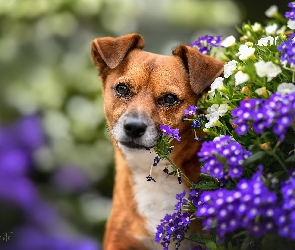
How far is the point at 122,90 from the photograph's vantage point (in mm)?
2695

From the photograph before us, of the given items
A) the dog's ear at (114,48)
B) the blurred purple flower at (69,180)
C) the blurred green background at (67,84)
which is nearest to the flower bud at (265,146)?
the dog's ear at (114,48)

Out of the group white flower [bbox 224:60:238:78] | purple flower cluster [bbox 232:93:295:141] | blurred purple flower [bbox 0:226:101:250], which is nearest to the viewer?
purple flower cluster [bbox 232:93:295:141]

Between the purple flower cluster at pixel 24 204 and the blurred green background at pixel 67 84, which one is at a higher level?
the blurred green background at pixel 67 84

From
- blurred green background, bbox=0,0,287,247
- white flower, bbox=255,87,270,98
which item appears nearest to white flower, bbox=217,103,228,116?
white flower, bbox=255,87,270,98

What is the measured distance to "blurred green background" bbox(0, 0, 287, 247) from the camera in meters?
3.97

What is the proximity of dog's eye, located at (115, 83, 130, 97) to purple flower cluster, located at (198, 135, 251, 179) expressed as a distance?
859mm

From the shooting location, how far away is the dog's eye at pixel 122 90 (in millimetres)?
2678

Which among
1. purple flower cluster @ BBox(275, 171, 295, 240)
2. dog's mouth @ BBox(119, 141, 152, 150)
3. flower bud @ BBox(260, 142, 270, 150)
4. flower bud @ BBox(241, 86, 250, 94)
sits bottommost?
purple flower cluster @ BBox(275, 171, 295, 240)

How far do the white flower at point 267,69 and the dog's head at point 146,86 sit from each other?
65 cm

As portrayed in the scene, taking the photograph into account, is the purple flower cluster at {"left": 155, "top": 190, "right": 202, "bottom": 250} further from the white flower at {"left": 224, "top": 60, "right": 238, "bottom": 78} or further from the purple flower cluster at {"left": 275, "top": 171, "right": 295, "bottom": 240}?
the purple flower cluster at {"left": 275, "top": 171, "right": 295, "bottom": 240}

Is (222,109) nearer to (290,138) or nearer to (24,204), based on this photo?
(290,138)

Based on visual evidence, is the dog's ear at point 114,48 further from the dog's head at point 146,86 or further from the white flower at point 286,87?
the white flower at point 286,87

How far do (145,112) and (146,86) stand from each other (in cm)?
18

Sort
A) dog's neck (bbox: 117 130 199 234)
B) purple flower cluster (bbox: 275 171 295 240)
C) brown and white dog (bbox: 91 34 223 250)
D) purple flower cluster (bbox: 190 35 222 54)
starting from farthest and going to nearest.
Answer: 1. purple flower cluster (bbox: 190 35 222 54)
2. dog's neck (bbox: 117 130 199 234)
3. brown and white dog (bbox: 91 34 223 250)
4. purple flower cluster (bbox: 275 171 295 240)
